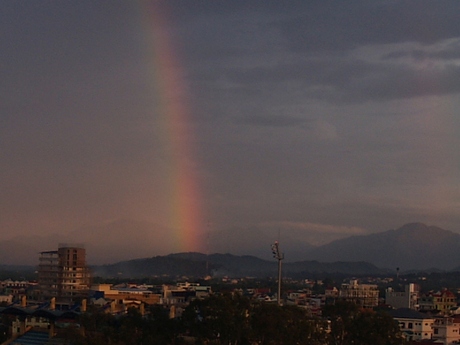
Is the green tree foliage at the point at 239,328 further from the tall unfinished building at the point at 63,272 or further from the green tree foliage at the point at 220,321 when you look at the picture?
the tall unfinished building at the point at 63,272

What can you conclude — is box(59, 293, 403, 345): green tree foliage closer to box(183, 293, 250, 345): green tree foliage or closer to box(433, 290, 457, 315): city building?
box(183, 293, 250, 345): green tree foliage

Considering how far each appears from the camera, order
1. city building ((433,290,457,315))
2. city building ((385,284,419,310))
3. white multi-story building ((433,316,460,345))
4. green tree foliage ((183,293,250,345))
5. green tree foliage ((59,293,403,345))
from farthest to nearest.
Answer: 1. city building ((433,290,457,315))
2. city building ((385,284,419,310))
3. white multi-story building ((433,316,460,345))
4. green tree foliage ((59,293,403,345))
5. green tree foliage ((183,293,250,345))

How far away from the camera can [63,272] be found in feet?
342

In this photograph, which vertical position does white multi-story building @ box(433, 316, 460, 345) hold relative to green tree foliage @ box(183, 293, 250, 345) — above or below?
below

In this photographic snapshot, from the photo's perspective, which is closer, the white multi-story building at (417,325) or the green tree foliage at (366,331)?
the green tree foliage at (366,331)

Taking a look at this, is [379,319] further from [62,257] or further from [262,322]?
[62,257]

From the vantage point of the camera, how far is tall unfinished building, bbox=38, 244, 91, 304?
102312mm

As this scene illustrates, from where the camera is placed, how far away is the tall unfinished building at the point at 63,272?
10231 centimetres

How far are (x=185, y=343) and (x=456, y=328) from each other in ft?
88.8

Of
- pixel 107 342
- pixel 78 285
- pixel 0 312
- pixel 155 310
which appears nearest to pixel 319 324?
pixel 155 310

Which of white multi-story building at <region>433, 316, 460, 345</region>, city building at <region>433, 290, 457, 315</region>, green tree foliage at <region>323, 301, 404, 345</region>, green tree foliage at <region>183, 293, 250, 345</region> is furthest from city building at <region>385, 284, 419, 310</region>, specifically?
green tree foliage at <region>183, 293, 250, 345</region>

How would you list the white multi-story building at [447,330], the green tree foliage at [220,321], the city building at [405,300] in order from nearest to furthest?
the green tree foliage at [220,321] → the white multi-story building at [447,330] → the city building at [405,300]

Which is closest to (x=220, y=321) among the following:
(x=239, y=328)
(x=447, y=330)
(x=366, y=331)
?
(x=239, y=328)

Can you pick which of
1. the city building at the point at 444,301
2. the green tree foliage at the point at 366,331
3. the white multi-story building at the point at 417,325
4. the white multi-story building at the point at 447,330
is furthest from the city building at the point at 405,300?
the green tree foliage at the point at 366,331
